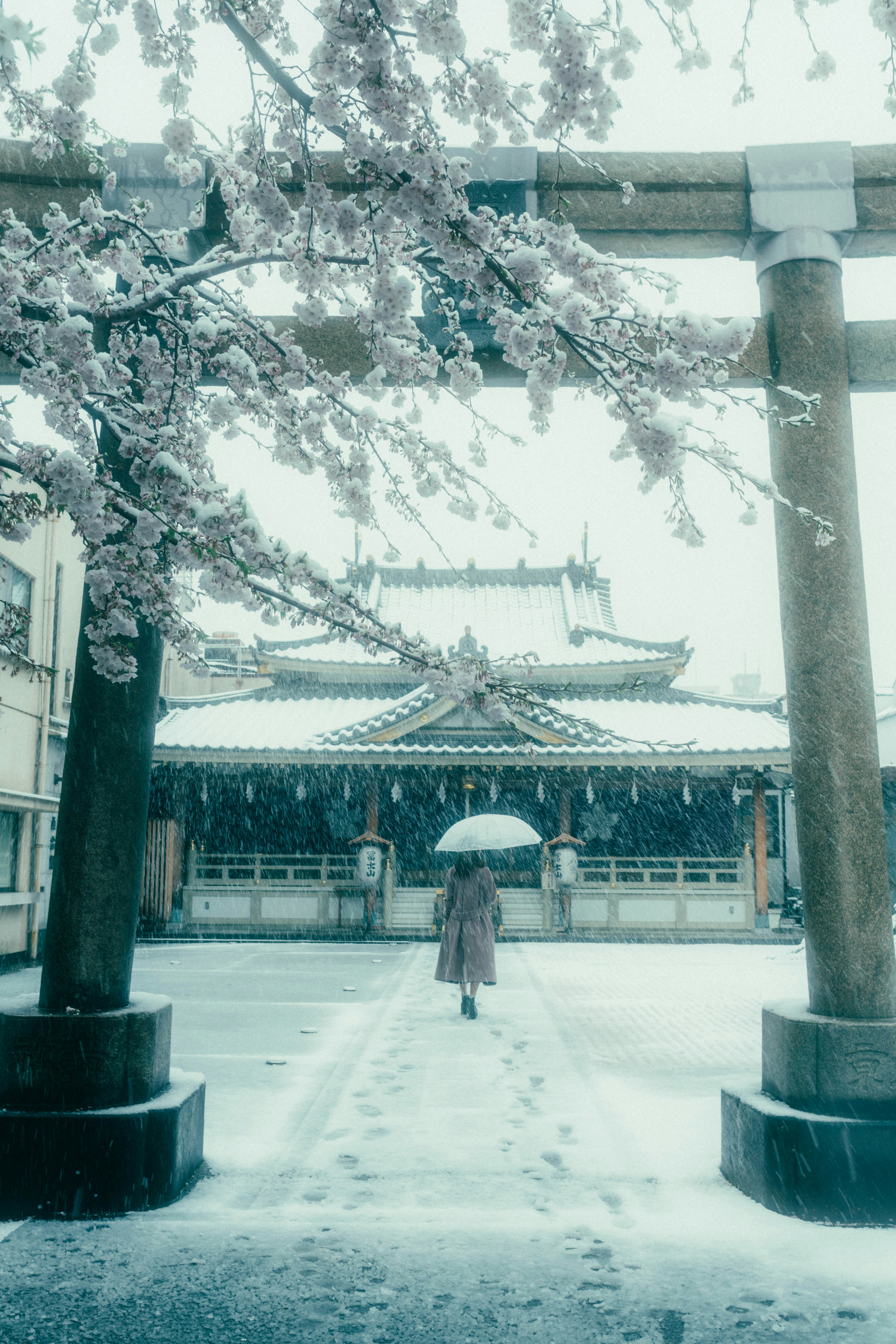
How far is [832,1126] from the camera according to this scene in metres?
3.68

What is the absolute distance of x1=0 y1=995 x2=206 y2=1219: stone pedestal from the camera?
3.73m

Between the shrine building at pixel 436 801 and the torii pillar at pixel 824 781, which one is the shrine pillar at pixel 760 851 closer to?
the shrine building at pixel 436 801

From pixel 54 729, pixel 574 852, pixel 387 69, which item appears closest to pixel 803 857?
pixel 387 69

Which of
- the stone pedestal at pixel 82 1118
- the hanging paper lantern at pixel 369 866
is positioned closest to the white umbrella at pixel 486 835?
the stone pedestal at pixel 82 1118

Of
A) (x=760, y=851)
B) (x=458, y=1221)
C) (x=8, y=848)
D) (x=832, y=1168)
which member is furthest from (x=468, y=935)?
(x=760, y=851)

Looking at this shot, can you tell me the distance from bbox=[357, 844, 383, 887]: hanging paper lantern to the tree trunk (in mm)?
13350

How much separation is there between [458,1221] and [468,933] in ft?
16.4

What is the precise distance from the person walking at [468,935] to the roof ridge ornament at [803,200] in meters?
5.91

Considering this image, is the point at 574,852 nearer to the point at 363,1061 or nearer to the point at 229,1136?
the point at 363,1061

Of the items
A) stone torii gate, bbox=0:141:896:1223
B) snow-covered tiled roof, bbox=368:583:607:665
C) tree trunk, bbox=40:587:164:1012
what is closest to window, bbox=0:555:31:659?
tree trunk, bbox=40:587:164:1012

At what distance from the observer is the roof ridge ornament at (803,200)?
431cm

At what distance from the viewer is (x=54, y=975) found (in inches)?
154

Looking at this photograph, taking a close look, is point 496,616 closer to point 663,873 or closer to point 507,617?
point 507,617

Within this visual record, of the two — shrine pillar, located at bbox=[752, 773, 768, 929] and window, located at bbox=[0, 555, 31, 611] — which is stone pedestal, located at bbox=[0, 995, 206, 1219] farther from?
shrine pillar, located at bbox=[752, 773, 768, 929]
